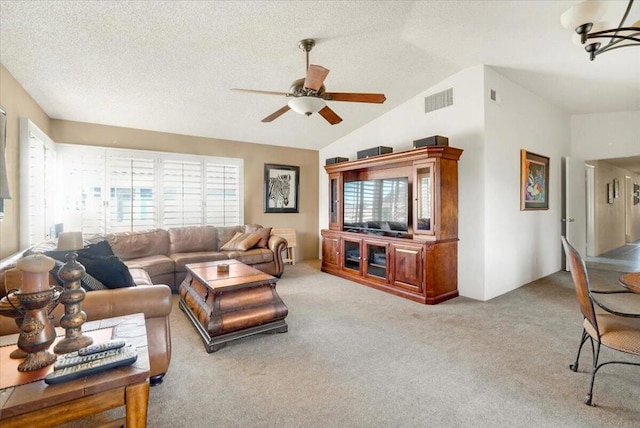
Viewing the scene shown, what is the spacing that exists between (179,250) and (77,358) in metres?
3.86

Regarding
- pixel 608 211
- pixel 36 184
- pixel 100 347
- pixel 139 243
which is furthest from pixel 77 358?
pixel 608 211

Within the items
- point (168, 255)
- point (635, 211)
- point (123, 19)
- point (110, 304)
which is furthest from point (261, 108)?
point (635, 211)

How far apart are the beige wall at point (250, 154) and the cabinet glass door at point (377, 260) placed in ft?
7.57

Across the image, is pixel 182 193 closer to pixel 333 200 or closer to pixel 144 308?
pixel 333 200

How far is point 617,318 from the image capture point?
2.15 meters

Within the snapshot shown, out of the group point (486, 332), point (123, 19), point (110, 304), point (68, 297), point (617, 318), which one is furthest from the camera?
point (486, 332)

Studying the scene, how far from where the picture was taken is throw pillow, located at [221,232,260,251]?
16.6ft

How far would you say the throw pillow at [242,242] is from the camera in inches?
199

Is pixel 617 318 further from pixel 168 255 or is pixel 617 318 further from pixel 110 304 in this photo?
pixel 168 255

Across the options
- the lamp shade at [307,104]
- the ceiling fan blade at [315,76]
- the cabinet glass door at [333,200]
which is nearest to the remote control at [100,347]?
the ceiling fan blade at [315,76]

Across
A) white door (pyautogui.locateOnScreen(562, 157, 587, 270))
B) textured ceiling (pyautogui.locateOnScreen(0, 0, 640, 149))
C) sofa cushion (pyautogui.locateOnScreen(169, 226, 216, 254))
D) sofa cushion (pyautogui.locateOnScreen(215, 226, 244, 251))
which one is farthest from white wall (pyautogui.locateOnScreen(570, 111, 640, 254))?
sofa cushion (pyautogui.locateOnScreen(169, 226, 216, 254))

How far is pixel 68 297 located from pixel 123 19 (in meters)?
2.47

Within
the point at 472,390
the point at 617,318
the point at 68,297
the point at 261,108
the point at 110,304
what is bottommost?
the point at 472,390

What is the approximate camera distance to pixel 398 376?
2.23 metres
